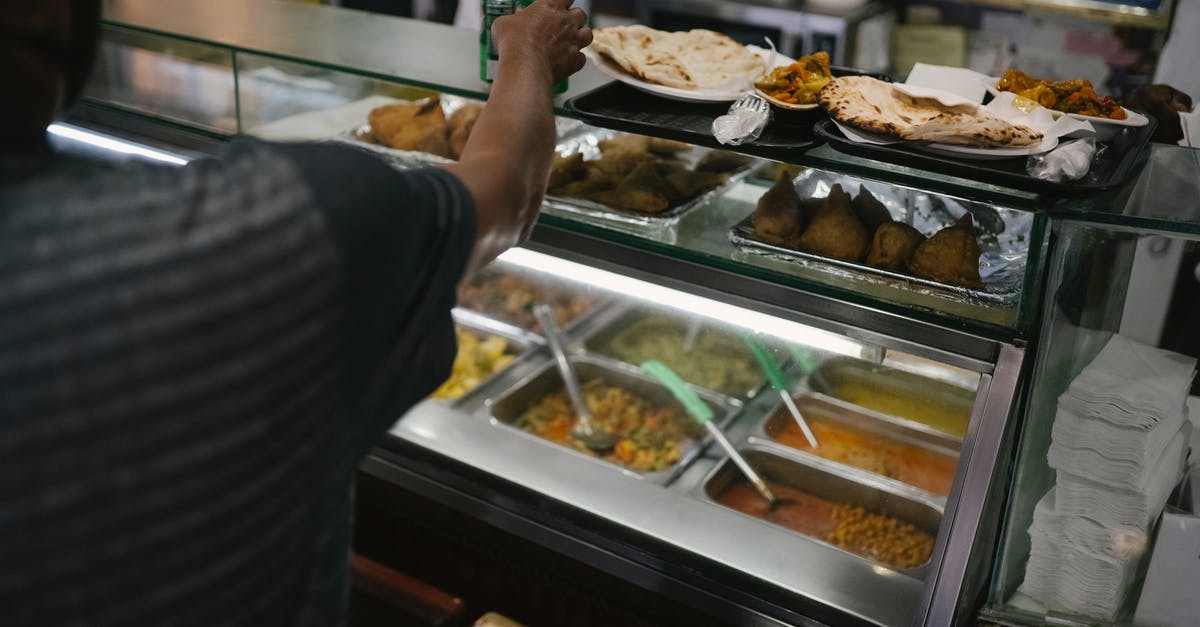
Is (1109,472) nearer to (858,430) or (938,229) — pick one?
(938,229)

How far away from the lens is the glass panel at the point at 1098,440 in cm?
170

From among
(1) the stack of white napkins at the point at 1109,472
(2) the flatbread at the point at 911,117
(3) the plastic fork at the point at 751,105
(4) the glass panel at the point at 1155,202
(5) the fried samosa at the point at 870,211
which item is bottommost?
(1) the stack of white napkins at the point at 1109,472

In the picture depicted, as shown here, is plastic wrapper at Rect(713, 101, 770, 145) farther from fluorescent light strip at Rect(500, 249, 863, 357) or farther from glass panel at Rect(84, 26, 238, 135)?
glass panel at Rect(84, 26, 238, 135)

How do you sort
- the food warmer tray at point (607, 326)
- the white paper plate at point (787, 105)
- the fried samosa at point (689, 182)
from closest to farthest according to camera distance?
the white paper plate at point (787, 105)
the fried samosa at point (689, 182)
the food warmer tray at point (607, 326)

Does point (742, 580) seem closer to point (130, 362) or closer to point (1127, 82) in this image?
point (130, 362)

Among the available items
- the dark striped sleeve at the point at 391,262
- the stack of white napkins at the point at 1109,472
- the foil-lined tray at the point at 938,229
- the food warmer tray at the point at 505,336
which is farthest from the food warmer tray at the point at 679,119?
the food warmer tray at the point at 505,336

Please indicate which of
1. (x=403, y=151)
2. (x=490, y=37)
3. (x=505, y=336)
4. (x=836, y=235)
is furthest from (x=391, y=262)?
Answer: (x=505, y=336)

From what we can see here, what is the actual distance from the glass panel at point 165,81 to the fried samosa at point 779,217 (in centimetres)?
137

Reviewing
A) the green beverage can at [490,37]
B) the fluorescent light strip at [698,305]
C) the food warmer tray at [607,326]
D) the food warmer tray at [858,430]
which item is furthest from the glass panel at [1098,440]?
the food warmer tray at [607,326]

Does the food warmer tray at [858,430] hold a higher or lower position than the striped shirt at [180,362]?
lower

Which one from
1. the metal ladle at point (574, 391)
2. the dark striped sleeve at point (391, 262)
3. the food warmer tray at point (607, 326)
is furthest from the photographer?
the food warmer tray at point (607, 326)

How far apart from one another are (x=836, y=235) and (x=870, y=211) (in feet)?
0.33

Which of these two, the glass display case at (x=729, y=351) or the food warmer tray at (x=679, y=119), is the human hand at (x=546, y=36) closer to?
the food warmer tray at (x=679, y=119)

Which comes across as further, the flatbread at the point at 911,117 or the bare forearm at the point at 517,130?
the flatbread at the point at 911,117
